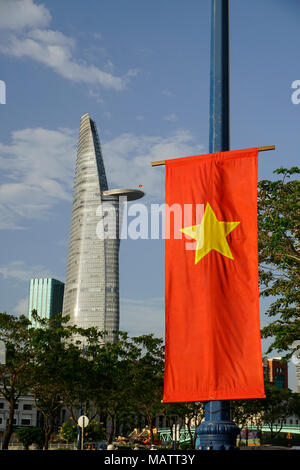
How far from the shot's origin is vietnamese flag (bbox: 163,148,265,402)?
12.6m

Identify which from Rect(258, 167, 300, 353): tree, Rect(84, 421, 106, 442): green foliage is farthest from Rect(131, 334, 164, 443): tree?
Rect(258, 167, 300, 353): tree

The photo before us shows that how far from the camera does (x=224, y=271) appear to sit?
1277cm

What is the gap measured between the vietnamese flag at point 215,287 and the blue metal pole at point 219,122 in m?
0.33

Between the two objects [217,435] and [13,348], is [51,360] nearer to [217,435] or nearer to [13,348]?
[13,348]

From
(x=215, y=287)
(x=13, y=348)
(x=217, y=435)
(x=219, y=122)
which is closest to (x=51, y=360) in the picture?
(x=13, y=348)

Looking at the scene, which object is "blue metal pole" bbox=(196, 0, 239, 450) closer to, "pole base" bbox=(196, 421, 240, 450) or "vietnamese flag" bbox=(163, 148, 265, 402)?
"pole base" bbox=(196, 421, 240, 450)

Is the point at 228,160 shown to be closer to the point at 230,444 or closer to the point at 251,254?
the point at 251,254

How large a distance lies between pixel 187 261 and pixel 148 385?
5775 centimetres

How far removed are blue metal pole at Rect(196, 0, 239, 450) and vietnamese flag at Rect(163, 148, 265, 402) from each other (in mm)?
335

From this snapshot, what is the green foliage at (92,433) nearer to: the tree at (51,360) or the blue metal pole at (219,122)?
the tree at (51,360)

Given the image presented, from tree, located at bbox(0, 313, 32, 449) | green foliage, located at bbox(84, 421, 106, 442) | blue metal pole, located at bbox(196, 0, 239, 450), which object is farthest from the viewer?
green foliage, located at bbox(84, 421, 106, 442)
